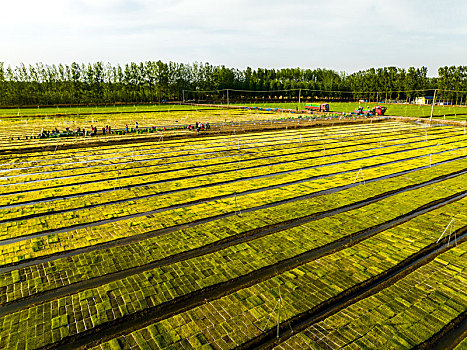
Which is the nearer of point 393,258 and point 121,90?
point 393,258

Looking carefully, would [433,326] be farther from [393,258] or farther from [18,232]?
[18,232]

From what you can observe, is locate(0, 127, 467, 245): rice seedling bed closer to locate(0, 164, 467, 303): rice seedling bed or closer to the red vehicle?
locate(0, 164, 467, 303): rice seedling bed

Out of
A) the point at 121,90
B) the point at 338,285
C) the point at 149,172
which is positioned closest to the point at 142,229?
the point at 338,285

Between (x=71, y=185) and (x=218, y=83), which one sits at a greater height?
(x=218, y=83)

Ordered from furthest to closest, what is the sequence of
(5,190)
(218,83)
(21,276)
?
(218,83) < (5,190) < (21,276)

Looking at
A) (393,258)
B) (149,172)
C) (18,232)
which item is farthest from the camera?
(149,172)

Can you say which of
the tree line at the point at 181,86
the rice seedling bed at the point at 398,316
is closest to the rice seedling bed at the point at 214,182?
the rice seedling bed at the point at 398,316

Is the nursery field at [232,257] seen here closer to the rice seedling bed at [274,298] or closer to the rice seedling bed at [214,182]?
the rice seedling bed at [274,298]
